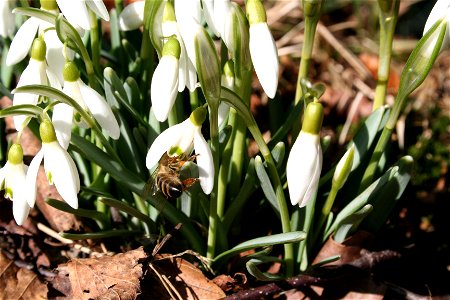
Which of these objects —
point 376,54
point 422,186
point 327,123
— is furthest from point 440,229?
point 376,54

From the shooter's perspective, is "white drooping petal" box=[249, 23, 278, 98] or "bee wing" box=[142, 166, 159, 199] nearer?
"white drooping petal" box=[249, 23, 278, 98]

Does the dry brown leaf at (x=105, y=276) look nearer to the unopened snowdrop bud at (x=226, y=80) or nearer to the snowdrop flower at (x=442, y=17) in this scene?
the unopened snowdrop bud at (x=226, y=80)

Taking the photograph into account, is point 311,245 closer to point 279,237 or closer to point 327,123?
point 279,237

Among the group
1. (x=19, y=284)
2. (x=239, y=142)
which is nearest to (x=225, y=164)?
(x=239, y=142)

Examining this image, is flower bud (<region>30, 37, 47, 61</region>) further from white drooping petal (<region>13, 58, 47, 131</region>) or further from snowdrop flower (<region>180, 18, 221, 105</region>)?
snowdrop flower (<region>180, 18, 221, 105</region>)

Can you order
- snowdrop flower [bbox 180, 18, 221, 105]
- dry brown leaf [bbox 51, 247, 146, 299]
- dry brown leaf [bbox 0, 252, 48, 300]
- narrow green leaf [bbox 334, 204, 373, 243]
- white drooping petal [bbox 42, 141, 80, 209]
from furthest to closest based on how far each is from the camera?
dry brown leaf [bbox 0, 252, 48, 300], dry brown leaf [bbox 51, 247, 146, 299], narrow green leaf [bbox 334, 204, 373, 243], white drooping petal [bbox 42, 141, 80, 209], snowdrop flower [bbox 180, 18, 221, 105]

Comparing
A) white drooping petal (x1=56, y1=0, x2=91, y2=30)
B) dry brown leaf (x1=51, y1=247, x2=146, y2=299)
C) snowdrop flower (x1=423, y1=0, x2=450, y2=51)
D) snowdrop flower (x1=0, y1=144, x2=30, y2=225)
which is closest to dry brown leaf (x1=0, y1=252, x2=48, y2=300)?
dry brown leaf (x1=51, y1=247, x2=146, y2=299)

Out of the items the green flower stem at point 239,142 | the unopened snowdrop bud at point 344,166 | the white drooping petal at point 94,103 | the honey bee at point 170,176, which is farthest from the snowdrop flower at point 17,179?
Result: the unopened snowdrop bud at point 344,166
